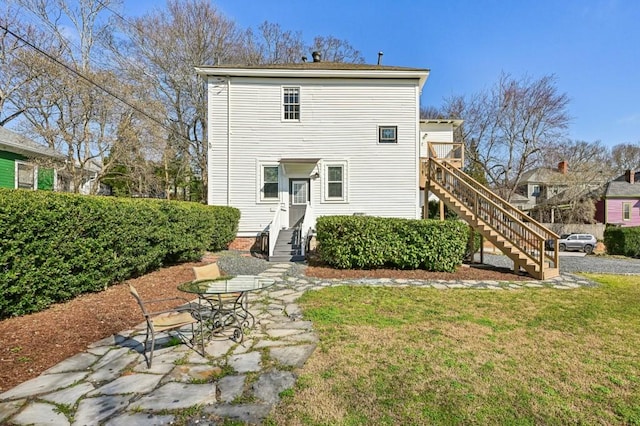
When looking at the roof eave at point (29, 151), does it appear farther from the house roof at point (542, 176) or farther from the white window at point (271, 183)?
the house roof at point (542, 176)

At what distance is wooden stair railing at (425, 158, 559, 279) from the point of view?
8.38 meters

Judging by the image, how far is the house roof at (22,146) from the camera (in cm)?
1225

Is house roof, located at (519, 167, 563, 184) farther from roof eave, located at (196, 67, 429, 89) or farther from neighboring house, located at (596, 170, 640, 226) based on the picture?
roof eave, located at (196, 67, 429, 89)

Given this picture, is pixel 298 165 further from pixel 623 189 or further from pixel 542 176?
pixel 623 189

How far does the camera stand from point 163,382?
9.41 ft

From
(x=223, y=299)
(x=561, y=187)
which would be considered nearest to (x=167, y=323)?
(x=223, y=299)

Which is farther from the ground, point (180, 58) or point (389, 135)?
point (180, 58)

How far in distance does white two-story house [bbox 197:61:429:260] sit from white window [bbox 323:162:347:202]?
4 centimetres

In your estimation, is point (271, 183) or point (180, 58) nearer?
point (271, 183)

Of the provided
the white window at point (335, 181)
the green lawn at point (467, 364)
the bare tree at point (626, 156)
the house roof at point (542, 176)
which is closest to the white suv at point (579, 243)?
the house roof at point (542, 176)

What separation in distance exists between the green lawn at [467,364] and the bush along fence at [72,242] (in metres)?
3.96

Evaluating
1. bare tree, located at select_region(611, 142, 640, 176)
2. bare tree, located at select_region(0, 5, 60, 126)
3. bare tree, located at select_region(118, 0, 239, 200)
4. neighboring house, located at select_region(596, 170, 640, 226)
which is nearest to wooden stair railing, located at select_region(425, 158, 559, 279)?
bare tree, located at select_region(118, 0, 239, 200)

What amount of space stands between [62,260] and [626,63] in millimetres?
23346

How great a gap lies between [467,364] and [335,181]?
1071 cm
